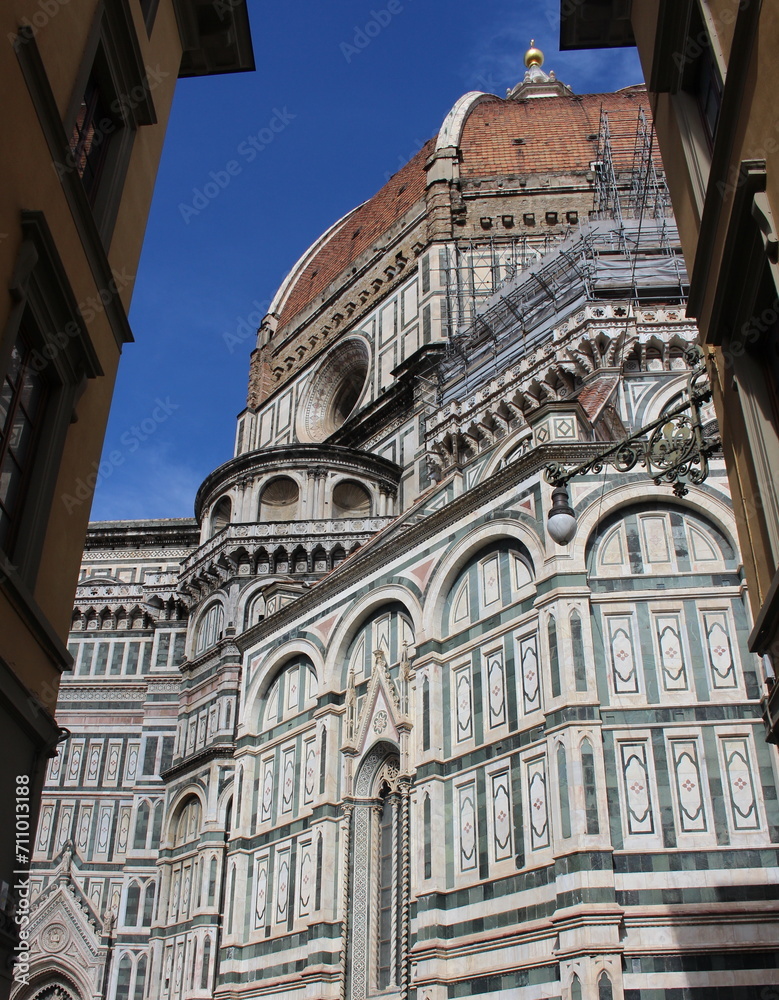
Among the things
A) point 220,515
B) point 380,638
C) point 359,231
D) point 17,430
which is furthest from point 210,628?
point 359,231

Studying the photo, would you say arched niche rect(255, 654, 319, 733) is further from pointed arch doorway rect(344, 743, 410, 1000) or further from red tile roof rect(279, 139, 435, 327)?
red tile roof rect(279, 139, 435, 327)

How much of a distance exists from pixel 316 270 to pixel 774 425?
43.8 m

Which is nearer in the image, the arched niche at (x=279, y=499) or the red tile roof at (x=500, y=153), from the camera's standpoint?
the arched niche at (x=279, y=499)

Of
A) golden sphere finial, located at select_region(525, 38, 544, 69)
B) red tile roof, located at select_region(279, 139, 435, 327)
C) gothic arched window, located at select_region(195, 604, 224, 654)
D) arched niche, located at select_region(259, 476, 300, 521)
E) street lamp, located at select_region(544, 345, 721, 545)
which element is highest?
golden sphere finial, located at select_region(525, 38, 544, 69)

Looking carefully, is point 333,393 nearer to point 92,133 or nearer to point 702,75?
point 92,133

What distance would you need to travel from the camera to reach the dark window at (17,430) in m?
9.00

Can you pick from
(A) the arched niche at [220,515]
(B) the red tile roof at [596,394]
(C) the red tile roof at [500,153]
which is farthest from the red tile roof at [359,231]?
(B) the red tile roof at [596,394]

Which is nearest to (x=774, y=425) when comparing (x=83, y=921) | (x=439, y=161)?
(x=83, y=921)


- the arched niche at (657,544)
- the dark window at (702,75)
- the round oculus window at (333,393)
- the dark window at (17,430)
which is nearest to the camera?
the dark window at (17,430)

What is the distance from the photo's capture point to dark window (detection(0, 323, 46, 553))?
900 centimetres

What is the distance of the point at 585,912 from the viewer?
14.1 meters

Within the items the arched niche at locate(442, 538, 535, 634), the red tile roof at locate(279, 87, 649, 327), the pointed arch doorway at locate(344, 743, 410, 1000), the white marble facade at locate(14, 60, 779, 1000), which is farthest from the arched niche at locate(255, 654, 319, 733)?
the red tile roof at locate(279, 87, 649, 327)

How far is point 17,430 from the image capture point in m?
9.30

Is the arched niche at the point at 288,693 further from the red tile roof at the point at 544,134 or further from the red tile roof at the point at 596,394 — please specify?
the red tile roof at the point at 544,134
